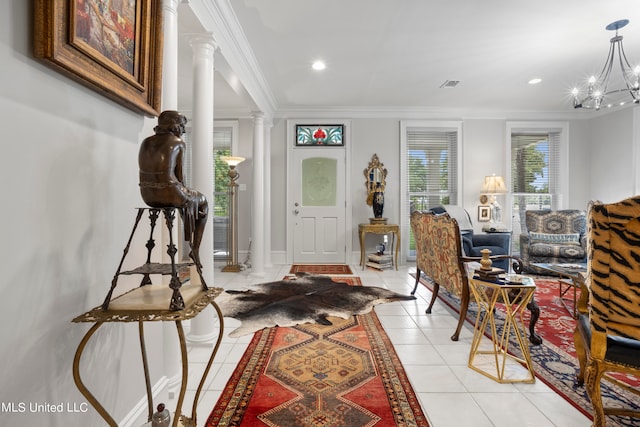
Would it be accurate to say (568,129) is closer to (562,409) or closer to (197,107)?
(562,409)

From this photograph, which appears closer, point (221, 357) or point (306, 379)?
point (306, 379)

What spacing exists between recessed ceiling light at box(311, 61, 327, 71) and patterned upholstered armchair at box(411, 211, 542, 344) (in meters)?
2.03

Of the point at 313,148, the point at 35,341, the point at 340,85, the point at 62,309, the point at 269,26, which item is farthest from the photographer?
the point at 313,148

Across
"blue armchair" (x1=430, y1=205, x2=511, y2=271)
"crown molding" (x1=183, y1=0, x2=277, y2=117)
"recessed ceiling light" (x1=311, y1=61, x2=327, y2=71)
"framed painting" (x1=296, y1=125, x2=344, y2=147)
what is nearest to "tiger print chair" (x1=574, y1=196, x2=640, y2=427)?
"crown molding" (x1=183, y1=0, x2=277, y2=117)

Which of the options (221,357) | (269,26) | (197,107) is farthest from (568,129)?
(221,357)

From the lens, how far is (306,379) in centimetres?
198

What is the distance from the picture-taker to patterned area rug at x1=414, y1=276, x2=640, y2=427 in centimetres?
174

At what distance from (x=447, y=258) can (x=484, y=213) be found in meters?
3.37

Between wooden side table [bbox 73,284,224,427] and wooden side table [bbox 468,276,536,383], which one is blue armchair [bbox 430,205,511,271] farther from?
wooden side table [bbox 73,284,224,427]

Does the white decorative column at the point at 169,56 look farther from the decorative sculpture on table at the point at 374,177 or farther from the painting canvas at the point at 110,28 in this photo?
the decorative sculpture on table at the point at 374,177

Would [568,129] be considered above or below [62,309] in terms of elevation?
above

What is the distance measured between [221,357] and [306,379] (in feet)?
2.21

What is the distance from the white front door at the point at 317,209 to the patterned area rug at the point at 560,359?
7.65 ft

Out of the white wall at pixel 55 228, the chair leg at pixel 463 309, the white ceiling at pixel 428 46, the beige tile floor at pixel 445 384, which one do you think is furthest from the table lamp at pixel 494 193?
the white wall at pixel 55 228
